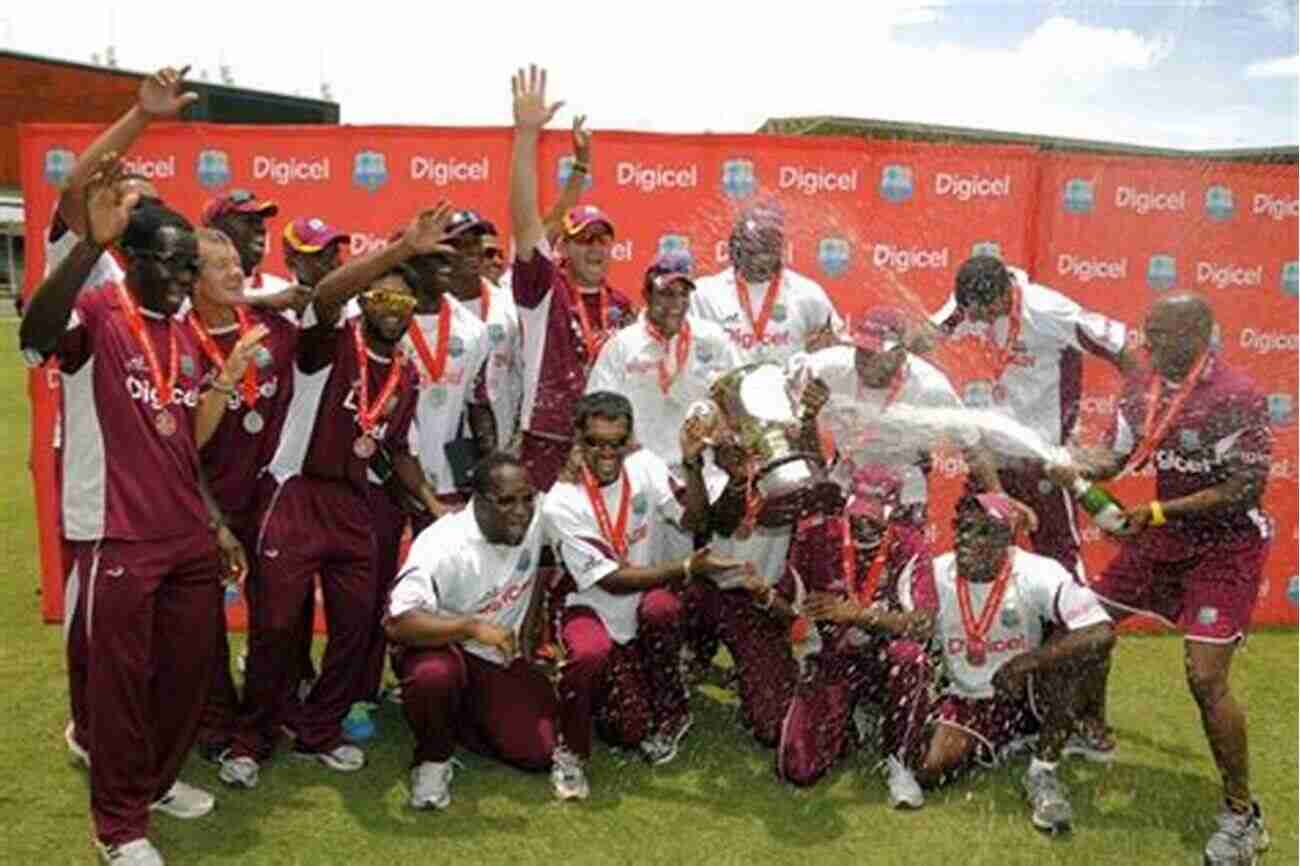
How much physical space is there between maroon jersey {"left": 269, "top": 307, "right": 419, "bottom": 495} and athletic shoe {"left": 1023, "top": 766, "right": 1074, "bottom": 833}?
9.40 ft

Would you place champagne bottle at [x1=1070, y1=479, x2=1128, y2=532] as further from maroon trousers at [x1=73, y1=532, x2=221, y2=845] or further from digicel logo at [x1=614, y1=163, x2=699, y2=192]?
digicel logo at [x1=614, y1=163, x2=699, y2=192]

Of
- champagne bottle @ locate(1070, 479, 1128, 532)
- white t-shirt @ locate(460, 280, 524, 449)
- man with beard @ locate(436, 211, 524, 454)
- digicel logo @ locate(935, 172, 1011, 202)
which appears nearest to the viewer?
champagne bottle @ locate(1070, 479, 1128, 532)

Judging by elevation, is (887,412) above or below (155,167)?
below

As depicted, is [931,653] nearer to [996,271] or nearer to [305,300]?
[996,271]

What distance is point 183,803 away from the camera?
447cm

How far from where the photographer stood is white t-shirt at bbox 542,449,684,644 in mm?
4965

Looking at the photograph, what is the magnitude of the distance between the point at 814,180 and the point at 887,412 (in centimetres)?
216

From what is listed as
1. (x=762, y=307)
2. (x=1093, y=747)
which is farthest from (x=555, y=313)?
(x=1093, y=747)

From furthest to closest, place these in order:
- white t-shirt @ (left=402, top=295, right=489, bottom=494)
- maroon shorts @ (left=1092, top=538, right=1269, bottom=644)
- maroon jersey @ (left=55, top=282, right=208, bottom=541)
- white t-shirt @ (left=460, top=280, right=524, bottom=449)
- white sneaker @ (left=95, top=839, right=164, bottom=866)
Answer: white t-shirt @ (left=460, top=280, right=524, bottom=449), white t-shirt @ (left=402, top=295, right=489, bottom=494), maroon shorts @ (left=1092, top=538, right=1269, bottom=644), white sneaker @ (left=95, top=839, right=164, bottom=866), maroon jersey @ (left=55, top=282, right=208, bottom=541)

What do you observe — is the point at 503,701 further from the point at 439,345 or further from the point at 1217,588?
the point at 1217,588

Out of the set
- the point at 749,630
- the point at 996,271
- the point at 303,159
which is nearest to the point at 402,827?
the point at 749,630

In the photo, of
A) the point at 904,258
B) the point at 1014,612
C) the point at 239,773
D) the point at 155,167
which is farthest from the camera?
the point at 904,258

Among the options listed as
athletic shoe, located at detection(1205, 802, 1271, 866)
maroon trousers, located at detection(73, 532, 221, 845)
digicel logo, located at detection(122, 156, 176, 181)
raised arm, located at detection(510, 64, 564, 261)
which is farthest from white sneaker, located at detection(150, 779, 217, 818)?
athletic shoe, located at detection(1205, 802, 1271, 866)

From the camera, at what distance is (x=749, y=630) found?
5441 mm
